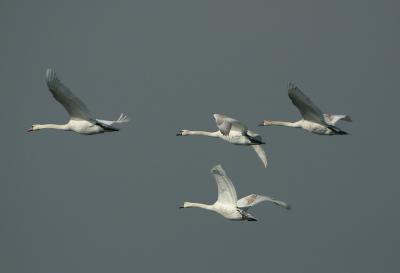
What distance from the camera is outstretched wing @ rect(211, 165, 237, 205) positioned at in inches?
2581

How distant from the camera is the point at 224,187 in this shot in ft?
218

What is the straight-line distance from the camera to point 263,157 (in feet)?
242

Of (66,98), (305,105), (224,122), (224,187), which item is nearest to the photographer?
(224,122)

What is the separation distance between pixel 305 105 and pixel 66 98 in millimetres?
9978

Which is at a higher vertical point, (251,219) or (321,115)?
(321,115)

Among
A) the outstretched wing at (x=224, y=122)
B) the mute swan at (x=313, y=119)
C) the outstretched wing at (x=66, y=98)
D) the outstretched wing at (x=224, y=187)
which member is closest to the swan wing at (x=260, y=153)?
the mute swan at (x=313, y=119)

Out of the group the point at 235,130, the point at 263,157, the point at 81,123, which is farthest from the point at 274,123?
the point at 81,123

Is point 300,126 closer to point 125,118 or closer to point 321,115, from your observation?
point 321,115

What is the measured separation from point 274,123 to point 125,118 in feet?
26.8

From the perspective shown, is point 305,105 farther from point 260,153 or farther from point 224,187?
point 260,153

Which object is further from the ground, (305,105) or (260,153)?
(305,105)

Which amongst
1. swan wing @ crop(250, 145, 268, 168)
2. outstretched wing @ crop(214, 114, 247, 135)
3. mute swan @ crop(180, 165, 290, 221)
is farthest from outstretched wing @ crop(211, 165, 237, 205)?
swan wing @ crop(250, 145, 268, 168)

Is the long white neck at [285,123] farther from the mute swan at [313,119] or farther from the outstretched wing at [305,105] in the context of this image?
the outstretched wing at [305,105]

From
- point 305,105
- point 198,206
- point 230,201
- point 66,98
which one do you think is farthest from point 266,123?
point 66,98
